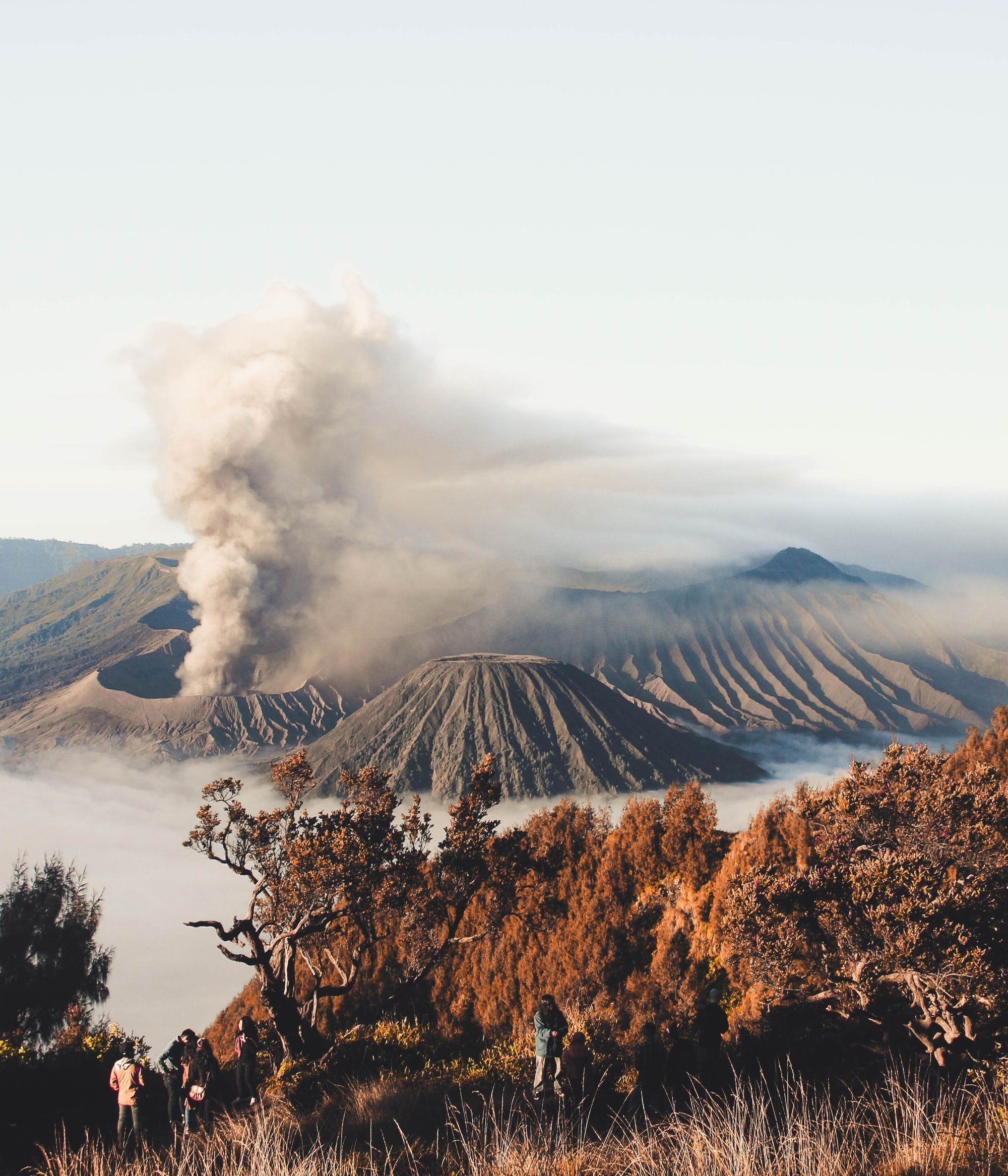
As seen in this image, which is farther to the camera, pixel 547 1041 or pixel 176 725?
pixel 176 725

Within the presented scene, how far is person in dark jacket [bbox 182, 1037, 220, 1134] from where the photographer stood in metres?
10.4

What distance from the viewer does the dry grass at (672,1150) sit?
6.73 metres

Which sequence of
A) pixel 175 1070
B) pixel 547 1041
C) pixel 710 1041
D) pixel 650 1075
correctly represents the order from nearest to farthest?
pixel 547 1041 → pixel 710 1041 → pixel 175 1070 → pixel 650 1075

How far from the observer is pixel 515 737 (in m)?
99.7

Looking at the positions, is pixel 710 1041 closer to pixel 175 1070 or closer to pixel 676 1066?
pixel 676 1066

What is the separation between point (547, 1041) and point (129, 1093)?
15.9 ft

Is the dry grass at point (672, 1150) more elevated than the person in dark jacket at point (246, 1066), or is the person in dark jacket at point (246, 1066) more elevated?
the dry grass at point (672, 1150)

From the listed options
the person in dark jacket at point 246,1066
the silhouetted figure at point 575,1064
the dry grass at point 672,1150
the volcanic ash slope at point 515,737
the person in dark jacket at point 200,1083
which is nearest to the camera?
the dry grass at point 672,1150

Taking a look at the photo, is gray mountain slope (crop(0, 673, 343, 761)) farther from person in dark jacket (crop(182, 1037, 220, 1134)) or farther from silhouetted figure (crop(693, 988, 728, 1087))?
silhouetted figure (crop(693, 988, 728, 1087))

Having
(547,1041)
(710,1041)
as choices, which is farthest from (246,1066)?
(710,1041)

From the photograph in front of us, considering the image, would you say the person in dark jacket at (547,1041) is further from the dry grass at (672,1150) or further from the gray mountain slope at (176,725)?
the gray mountain slope at (176,725)

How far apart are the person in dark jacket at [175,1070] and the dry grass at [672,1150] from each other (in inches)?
57.8

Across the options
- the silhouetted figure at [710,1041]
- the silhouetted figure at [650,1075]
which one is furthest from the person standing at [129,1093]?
the silhouetted figure at [710,1041]

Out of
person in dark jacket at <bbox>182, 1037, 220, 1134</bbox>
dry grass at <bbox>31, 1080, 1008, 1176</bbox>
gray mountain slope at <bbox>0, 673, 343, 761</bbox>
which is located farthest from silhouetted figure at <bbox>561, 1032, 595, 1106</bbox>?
gray mountain slope at <bbox>0, 673, 343, 761</bbox>
